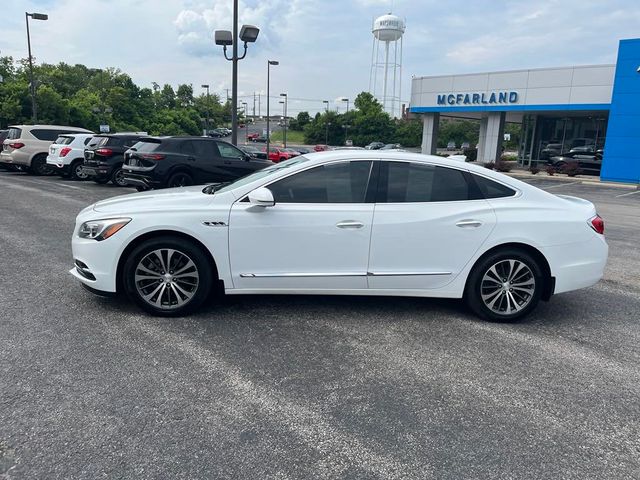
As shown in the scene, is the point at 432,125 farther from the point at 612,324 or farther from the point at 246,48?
the point at 612,324

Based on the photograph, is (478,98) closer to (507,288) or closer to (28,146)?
(28,146)

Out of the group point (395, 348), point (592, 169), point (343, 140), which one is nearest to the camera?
point (395, 348)

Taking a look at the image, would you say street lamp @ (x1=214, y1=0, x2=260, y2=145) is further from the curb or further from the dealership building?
the dealership building

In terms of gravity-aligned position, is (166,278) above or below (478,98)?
below

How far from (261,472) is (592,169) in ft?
105

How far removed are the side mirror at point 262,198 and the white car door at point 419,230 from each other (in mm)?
955

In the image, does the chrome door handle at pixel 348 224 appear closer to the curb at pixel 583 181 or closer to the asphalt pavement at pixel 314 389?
the asphalt pavement at pixel 314 389

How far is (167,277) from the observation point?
457cm

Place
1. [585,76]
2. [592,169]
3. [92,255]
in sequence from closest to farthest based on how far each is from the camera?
[92,255] → [585,76] → [592,169]

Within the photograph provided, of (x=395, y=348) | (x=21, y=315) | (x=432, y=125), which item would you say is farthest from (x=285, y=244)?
(x=432, y=125)

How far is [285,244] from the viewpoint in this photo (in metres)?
4.54

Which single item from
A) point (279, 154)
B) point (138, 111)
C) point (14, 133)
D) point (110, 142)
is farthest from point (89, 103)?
point (110, 142)

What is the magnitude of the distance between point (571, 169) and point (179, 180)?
23.7 meters

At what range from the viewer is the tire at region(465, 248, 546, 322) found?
187 inches
